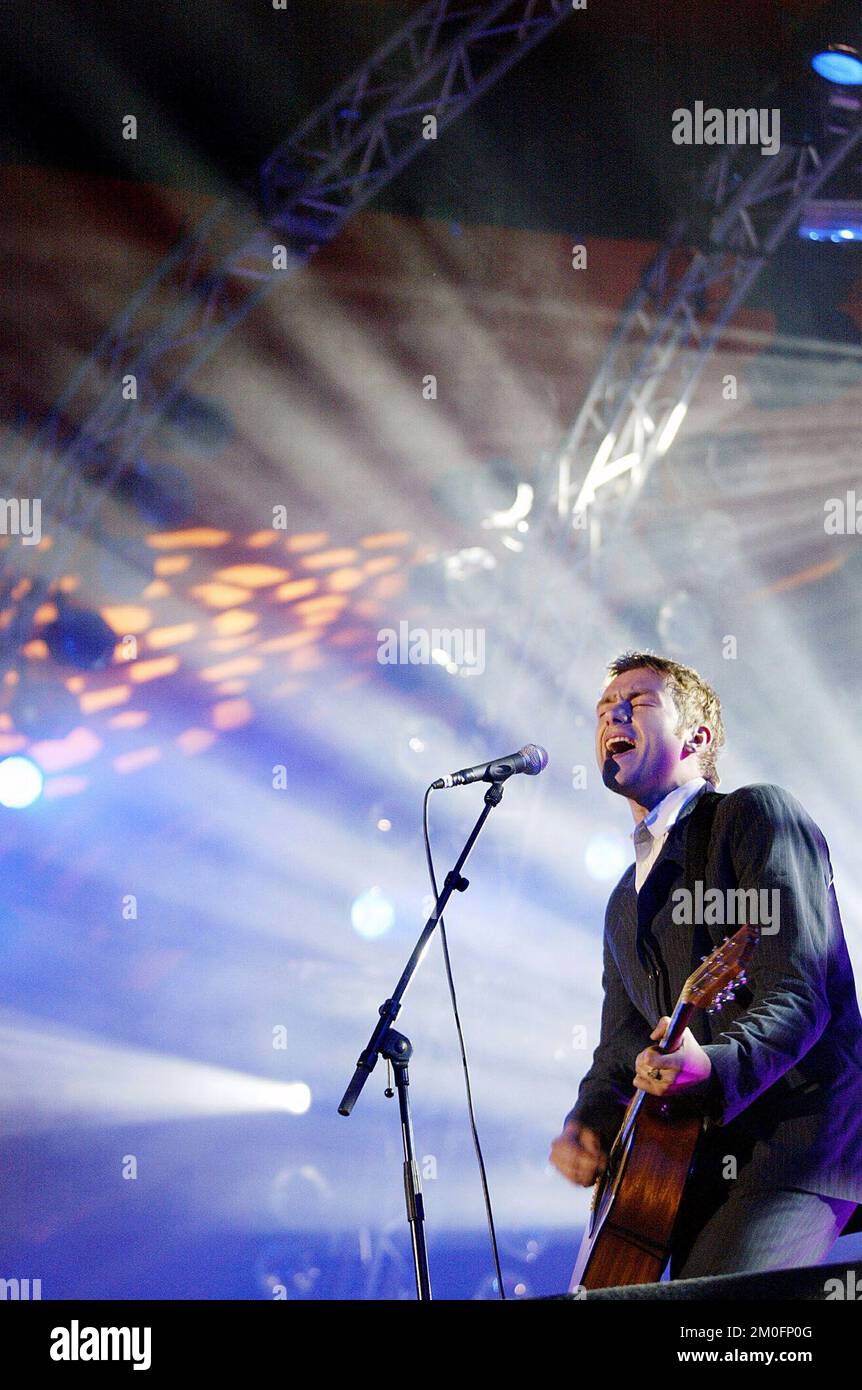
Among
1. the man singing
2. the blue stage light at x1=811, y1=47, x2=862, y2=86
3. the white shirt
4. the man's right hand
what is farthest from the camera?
the blue stage light at x1=811, y1=47, x2=862, y2=86

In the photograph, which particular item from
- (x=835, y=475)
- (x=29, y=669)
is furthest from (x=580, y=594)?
(x=29, y=669)

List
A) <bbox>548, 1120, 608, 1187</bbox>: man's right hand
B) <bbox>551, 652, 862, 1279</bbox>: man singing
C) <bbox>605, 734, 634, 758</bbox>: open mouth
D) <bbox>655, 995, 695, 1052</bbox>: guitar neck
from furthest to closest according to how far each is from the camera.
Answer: <bbox>605, 734, 634, 758</bbox>: open mouth, <bbox>548, 1120, 608, 1187</bbox>: man's right hand, <bbox>551, 652, 862, 1279</bbox>: man singing, <bbox>655, 995, 695, 1052</bbox>: guitar neck

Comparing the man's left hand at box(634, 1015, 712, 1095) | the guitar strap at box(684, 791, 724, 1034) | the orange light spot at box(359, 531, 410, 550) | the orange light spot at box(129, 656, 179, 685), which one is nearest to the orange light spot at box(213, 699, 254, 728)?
the orange light spot at box(129, 656, 179, 685)

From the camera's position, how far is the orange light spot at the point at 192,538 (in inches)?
180

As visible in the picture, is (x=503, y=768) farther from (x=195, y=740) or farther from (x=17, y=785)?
(x=17, y=785)

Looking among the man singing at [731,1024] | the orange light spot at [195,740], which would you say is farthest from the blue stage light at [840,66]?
the orange light spot at [195,740]

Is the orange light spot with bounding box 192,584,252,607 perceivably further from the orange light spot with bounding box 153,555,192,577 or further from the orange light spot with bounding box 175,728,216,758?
the orange light spot with bounding box 175,728,216,758

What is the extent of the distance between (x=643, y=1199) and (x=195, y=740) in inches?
81.3

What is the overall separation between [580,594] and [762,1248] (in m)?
2.08

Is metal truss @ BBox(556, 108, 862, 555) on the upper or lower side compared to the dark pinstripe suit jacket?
upper

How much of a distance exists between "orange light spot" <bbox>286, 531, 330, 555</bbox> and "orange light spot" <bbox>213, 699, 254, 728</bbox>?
54 centimetres

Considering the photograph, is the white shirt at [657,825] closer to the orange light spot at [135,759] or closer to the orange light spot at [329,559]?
the orange light spot at [329,559]

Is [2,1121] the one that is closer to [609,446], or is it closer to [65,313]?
[65,313]

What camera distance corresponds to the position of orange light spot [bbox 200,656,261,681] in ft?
14.8
